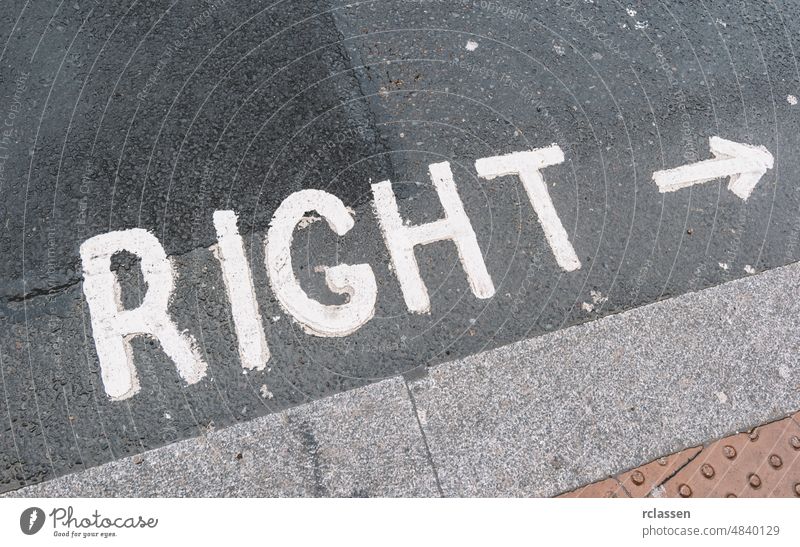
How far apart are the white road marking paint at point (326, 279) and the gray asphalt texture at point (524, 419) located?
0.30 metres

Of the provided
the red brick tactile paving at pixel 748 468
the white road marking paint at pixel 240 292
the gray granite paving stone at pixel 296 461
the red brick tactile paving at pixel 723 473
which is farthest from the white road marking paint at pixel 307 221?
the red brick tactile paving at pixel 748 468

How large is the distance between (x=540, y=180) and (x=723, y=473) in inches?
57.4

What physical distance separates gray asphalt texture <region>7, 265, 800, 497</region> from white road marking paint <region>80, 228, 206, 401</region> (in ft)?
0.99

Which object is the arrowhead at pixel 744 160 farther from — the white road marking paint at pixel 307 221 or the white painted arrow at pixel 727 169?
the white road marking paint at pixel 307 221

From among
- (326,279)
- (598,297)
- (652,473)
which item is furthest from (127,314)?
(652,473)

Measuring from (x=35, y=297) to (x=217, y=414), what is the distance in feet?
2.91

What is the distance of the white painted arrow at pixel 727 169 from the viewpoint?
278 cm

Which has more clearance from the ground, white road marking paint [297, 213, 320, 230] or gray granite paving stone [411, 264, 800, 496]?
white road marking paint [297, 213, 320, 230]

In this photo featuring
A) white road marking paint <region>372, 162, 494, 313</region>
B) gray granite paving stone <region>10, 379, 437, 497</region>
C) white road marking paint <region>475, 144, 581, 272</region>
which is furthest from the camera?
white road marking paint <region>475, 144, 581, 272</region>

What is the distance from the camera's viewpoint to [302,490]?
2.27 metres

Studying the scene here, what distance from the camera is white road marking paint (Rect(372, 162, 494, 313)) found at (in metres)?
2.50

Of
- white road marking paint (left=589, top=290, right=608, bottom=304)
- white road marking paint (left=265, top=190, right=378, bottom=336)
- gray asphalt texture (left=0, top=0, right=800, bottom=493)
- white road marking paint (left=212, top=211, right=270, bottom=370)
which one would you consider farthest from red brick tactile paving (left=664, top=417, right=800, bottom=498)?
white road marking paint (left=212, top=211, right=270, bottom=370)

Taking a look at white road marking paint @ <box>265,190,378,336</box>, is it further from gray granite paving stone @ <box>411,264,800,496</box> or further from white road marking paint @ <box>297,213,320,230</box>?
gray granite paving stone @ <box>411,264,800,496</box>

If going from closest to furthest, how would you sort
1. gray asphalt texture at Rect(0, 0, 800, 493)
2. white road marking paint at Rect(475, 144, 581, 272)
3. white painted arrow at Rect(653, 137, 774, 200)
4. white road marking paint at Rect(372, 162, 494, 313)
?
gray asphalt texture at Rect(0, 0, 800, 493) → white road marking paint at Rect(372, 162, 494, 313) → white road marking paint at Rect(475, 144, 581, 272) → white painted arrow at Rect(653, 137, 774, 200)
